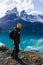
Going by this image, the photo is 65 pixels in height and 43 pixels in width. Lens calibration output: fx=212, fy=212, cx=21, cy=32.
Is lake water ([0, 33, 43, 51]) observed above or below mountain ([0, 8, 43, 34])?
below

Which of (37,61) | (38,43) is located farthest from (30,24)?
(37,61)

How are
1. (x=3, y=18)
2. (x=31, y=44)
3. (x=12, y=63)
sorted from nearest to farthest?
1. (x=12, y=63)
2. (x=31, y=44)
3. (x=3, y=18)

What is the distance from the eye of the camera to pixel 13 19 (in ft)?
34.2

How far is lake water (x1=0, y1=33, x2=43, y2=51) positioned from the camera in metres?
9.79

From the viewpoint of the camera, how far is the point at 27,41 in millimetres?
9977

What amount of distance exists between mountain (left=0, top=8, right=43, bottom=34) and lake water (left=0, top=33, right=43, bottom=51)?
0.32m

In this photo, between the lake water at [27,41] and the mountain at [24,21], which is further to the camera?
the mountain at [24,21]

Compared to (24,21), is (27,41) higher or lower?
lower

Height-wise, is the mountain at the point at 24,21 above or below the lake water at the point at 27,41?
above

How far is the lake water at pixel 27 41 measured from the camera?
385 inches

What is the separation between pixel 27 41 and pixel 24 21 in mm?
981

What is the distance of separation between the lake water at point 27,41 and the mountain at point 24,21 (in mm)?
317

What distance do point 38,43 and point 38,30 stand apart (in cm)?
73

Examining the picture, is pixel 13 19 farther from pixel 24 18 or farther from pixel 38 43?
pixel 38 43
